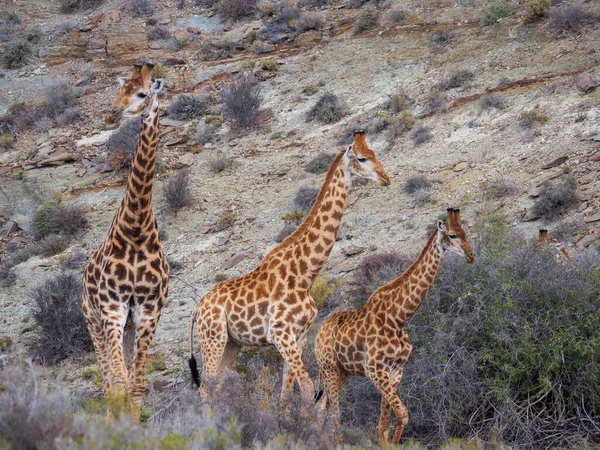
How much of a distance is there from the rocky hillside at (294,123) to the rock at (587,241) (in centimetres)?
4

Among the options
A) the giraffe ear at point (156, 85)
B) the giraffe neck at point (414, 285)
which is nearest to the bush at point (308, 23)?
the giraffe neck at point (414, 285)

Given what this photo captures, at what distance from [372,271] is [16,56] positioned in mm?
23501

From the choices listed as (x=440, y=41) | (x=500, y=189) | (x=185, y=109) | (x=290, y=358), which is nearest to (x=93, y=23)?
(x=185, y=109)

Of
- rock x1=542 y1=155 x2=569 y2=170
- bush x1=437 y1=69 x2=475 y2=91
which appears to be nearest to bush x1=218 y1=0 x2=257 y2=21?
bush x1=437 y1=69 x2=475 y2=91

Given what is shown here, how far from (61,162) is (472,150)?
1322 cm

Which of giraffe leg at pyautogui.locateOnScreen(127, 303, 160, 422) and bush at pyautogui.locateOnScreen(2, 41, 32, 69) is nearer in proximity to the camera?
giraffe leg at pyautogui.locateOnScreen(127, 303, 160, 422)

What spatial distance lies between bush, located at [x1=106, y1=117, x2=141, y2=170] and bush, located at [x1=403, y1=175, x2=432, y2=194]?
8.97 m

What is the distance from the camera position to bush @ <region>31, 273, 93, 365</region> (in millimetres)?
16859

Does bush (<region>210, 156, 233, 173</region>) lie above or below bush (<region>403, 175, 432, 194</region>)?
below

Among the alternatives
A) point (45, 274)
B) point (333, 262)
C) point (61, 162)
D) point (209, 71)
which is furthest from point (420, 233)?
point (209, 71)

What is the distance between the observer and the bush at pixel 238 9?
34.2 meters

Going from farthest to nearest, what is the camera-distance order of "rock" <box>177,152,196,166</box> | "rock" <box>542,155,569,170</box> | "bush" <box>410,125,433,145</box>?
"rock" <box>177,152,196,166</box> → "bush" <box>410,125,433,145</box> → "rock" <box>542,155,569,170</box>

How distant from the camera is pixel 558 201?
16625 mm

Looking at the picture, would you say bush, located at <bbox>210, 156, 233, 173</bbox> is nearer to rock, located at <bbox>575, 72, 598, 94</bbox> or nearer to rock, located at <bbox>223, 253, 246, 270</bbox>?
rock, located at <bbox>223, 253, 246, 270</bbox>
